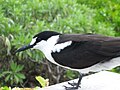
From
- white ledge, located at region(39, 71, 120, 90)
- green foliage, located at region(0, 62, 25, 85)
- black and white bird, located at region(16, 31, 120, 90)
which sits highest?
black and white bird, located at region(16, 31, 120, 90)

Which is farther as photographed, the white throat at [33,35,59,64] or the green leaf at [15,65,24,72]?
the green leaf at [15,65,24,72]

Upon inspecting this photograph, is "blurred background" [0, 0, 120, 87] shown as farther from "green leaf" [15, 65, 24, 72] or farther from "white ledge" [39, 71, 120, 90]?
"white ledge" [39, 71, 120, 90]

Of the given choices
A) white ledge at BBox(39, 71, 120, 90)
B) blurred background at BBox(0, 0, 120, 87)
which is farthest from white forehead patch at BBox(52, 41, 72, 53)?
blurred background at BBox(0, 0, 120, 87)

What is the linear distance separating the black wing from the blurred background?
833 millimetres

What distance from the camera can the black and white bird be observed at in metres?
4.05

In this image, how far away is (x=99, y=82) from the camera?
14.0ft

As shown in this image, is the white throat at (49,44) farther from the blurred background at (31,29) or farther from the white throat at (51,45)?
the blurred background at (31,29)

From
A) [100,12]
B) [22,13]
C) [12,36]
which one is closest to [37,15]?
[22,13]

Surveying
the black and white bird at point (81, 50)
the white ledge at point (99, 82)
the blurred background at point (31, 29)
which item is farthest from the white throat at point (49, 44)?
the blurred background at point (31, 29)

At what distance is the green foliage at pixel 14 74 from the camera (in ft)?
16.0

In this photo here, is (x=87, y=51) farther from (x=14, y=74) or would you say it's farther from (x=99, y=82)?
(x=14, y=74)

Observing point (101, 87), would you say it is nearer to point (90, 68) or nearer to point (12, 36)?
point (90, 68)

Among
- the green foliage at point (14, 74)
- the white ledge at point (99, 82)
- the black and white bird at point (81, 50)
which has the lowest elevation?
the green foliage at point (14, 74)

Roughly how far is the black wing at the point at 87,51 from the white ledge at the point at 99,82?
0.23 metres
